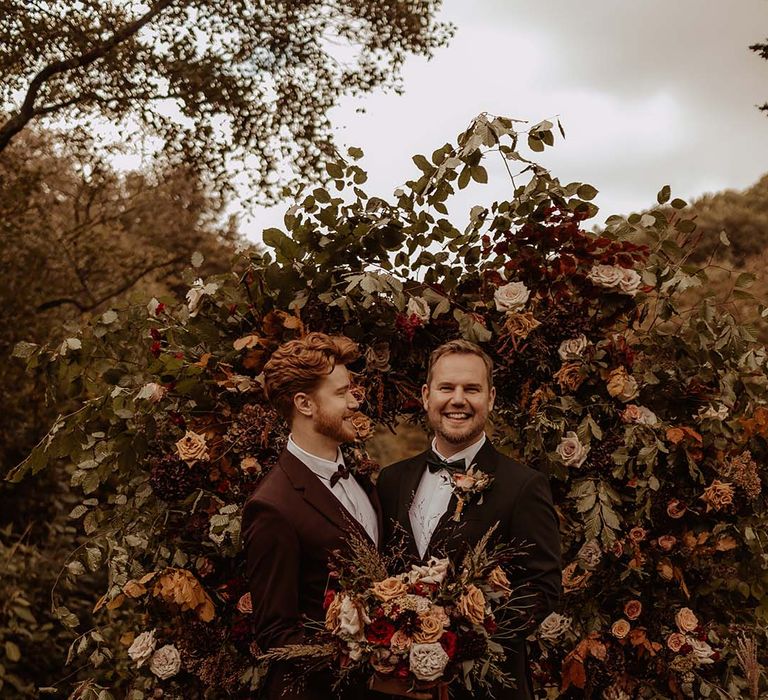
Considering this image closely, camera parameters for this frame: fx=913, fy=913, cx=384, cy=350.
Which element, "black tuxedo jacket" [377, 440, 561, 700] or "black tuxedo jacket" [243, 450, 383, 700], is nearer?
"black tuxedo jacket" [243, 450, 383, 700]

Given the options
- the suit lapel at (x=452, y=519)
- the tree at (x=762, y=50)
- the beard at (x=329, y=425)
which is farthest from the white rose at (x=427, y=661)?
the tree at (x=762, y=50)

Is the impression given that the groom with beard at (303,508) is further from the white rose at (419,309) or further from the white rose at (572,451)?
the white rose at (572,451)

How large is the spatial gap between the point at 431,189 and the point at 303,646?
6.57 feet

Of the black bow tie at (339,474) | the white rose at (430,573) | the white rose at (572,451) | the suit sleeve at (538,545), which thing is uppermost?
the white rose at (572,451)

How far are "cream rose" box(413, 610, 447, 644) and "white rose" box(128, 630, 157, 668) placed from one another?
5.59ft

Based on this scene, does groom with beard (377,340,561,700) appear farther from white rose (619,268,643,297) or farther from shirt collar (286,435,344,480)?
white rose (619,268,643,297)

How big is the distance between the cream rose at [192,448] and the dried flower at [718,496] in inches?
84.0

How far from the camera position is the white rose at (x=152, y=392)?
3900 millimetres

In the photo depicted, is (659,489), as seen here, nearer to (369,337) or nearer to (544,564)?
(544,564)

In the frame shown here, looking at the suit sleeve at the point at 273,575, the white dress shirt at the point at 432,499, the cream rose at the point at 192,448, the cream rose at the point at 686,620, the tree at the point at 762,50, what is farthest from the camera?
the tree at the point at 762,50

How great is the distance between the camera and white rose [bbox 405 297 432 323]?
3928mm

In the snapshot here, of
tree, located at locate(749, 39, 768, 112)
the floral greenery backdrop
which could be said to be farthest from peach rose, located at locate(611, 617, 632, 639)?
tree, located at locate(749, 39, 768, 112)

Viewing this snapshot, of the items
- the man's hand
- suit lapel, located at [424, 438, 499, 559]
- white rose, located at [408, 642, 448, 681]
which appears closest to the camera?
white rose, located at [408, 642, 448, 681]

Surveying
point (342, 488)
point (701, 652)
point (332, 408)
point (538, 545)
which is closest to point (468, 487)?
point (538, 545)
